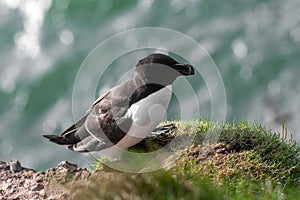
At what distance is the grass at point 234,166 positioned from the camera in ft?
20.4

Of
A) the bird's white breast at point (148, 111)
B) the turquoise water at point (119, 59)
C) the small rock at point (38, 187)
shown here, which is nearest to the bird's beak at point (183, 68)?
the bird's white breast at point (148, 111)

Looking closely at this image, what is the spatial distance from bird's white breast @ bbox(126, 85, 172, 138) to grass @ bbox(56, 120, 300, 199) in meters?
0.37

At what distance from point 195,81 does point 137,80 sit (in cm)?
1434

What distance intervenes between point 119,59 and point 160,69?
570 inches

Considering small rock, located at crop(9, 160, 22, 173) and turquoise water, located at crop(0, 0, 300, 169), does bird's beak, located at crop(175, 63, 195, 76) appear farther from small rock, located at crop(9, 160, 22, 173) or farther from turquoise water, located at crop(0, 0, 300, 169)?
turquoise water, located at crop(0, 0, 300, 169)

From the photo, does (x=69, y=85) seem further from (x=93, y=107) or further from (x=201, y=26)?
(x=93, y=107)

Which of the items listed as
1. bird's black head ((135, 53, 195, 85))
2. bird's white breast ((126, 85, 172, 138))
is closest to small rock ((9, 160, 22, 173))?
bird's white breast ((126, 85, 172, 138))

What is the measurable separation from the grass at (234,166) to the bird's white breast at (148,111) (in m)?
0.37

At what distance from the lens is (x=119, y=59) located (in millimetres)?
22547

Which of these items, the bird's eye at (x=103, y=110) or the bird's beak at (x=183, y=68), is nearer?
the bird's beak at (x=183, y=68)

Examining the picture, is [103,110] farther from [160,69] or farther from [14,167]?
[14,167]

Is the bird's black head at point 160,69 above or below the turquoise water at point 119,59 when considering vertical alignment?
below

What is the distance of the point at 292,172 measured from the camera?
804cm

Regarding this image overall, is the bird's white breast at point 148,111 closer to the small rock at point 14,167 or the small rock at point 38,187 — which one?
the small rock at point 38,187
